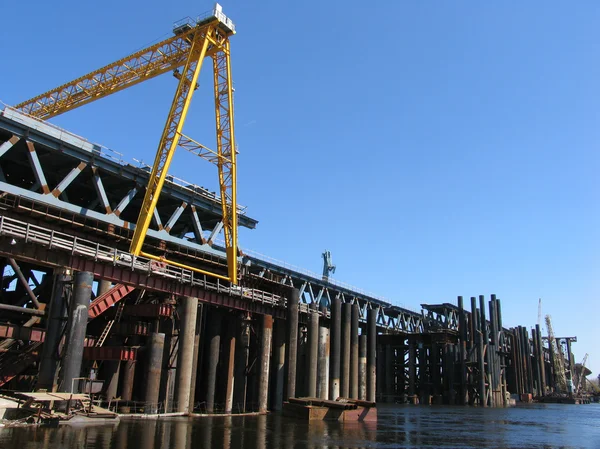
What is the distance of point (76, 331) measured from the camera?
35656 millimetres

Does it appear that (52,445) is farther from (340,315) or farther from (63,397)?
(340,315)

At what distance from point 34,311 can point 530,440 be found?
3825cm

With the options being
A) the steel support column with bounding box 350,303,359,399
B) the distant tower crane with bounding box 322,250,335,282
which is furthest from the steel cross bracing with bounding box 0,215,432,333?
the distant tower crane with bounding box 322,250,335,282

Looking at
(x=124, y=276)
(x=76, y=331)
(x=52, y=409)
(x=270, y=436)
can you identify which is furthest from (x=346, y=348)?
(x=52, y=409)

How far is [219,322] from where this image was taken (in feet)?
165

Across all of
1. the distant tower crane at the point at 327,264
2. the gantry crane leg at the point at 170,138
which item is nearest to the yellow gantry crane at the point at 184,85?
the gantry crane leg at the point at 170,138

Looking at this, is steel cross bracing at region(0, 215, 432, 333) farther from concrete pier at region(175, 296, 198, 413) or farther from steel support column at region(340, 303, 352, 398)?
steel support column at region(340, 303, 352, 398)

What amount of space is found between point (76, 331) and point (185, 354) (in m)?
9.14

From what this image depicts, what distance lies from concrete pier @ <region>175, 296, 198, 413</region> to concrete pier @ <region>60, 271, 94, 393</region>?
8008 mm

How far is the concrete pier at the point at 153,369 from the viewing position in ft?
130

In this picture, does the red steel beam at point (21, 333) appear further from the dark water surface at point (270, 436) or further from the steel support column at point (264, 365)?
the steel support column at point (264, 365)

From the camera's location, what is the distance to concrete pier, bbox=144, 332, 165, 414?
1560 inches

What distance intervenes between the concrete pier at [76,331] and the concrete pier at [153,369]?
5.41 m

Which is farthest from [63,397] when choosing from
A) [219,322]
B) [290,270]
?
[290,270]
